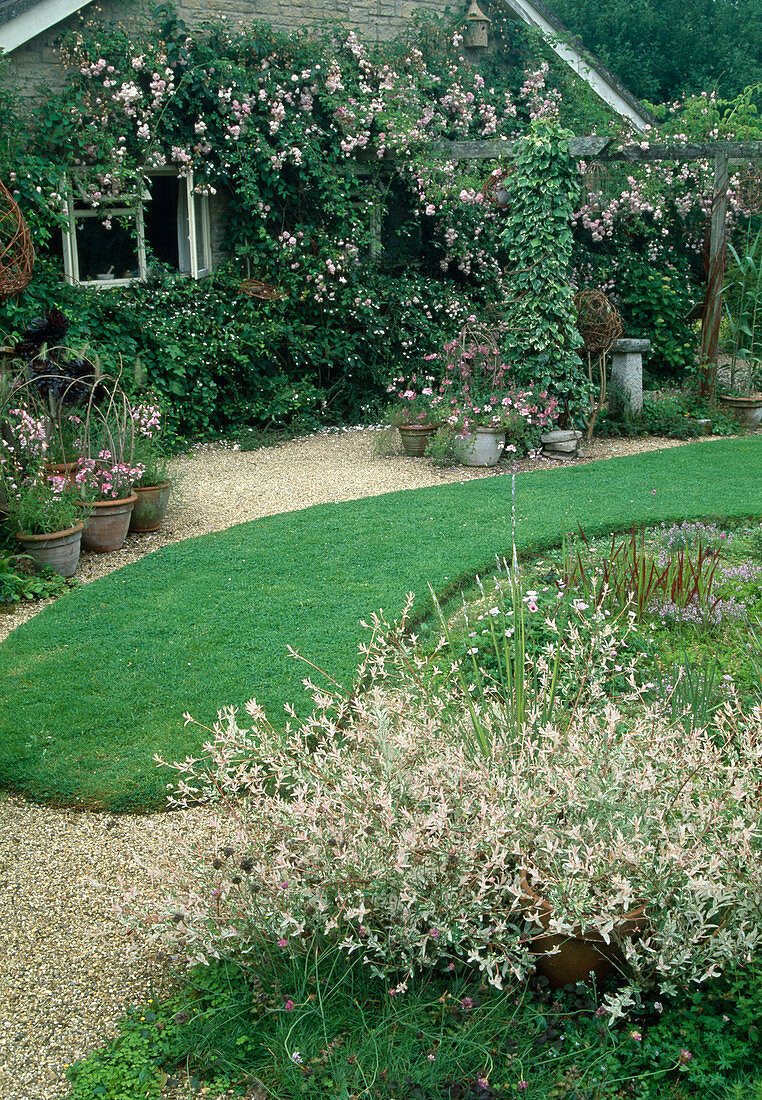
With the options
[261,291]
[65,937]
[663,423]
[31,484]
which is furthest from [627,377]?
[65,937]

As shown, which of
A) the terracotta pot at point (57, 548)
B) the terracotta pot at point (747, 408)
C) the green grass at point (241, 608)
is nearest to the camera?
the green grass at point (241, 608)

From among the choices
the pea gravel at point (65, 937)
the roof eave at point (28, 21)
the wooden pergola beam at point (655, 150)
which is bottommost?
the pea gravel at point (65, 937)

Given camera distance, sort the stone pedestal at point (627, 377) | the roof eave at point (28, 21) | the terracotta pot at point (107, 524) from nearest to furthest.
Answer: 1. the terracotta pot at point (107, 524)
2. the roof eave at point (28, 21)
3. the stone pedestal at point (627, 377)

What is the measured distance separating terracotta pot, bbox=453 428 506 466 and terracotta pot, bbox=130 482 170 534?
9.73 feet

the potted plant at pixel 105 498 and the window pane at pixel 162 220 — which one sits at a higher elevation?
the window pane at pixel 162 220

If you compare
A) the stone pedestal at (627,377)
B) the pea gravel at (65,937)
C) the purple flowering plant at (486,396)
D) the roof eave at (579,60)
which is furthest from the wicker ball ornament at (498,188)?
the pea gravel at (65,937)

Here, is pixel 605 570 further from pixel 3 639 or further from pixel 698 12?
pixel 698 12

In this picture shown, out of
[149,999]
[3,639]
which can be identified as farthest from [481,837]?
[3,639]

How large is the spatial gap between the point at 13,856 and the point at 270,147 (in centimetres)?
835

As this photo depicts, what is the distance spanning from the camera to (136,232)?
9219 millimetres

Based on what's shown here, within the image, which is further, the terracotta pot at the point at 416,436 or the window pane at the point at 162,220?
the window pane at the point at 162,220

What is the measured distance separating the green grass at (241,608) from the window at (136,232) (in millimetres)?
3851

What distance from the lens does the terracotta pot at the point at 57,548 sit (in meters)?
5.75

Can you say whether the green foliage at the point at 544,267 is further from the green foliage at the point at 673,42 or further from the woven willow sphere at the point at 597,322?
the green foliage at the point at 673,42
